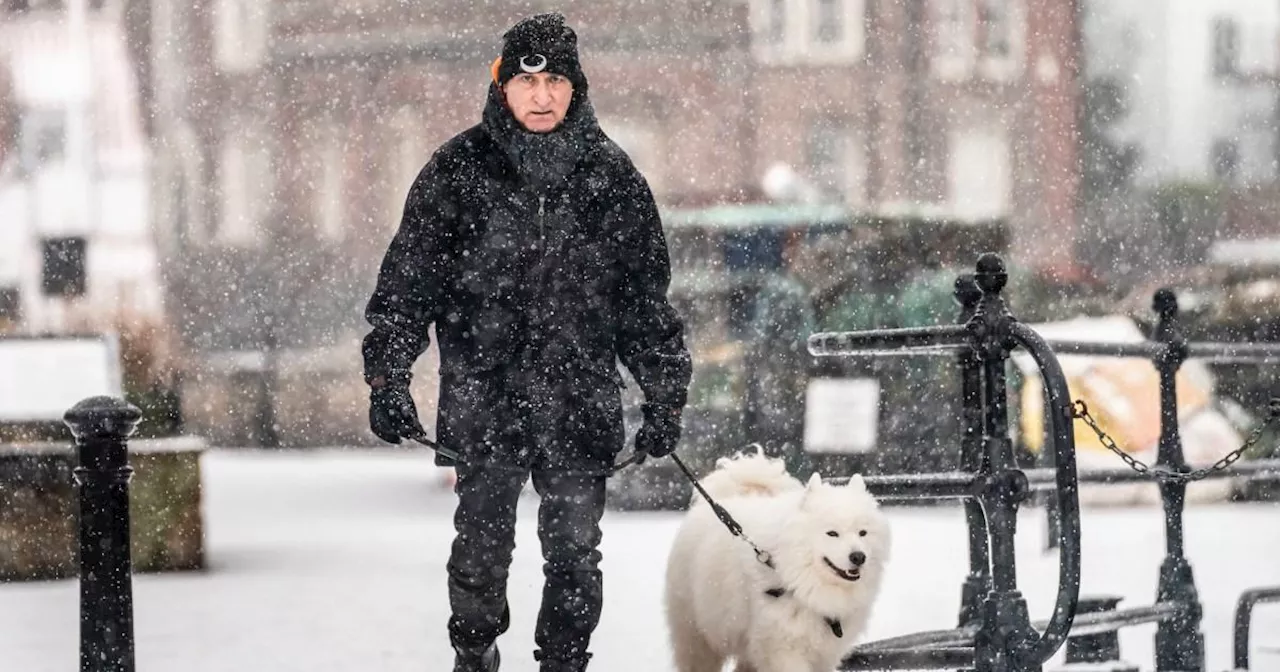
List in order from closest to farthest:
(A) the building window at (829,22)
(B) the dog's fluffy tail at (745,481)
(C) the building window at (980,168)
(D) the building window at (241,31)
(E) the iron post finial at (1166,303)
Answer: (B) the dog's fluffy tail at (745,481)
(E) the iron post finial at (1166,303)
(D) the building window at (241,31)
(A) the building window at (829,22)
(C) the building window at (980,168)

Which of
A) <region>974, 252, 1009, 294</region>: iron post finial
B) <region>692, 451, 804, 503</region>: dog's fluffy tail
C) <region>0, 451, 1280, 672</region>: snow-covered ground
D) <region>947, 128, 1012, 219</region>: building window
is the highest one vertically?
<region>947, 128, 1012, 219</region>: building window

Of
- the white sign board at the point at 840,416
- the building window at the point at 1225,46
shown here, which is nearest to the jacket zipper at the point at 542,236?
the white sign board at the point at 840,416

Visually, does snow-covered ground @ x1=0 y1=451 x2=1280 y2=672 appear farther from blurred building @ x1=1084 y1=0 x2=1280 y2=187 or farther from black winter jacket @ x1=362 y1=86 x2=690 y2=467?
blurred building @ x1=1084 y1=0 x2=1280 y2=187

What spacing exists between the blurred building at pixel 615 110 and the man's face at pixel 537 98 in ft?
86.1

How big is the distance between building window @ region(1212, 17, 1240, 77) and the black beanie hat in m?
36.0

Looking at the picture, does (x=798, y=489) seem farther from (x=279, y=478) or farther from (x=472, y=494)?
(x=279, y=478)

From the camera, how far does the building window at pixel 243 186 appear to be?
1282 inches

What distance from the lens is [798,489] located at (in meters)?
5.64

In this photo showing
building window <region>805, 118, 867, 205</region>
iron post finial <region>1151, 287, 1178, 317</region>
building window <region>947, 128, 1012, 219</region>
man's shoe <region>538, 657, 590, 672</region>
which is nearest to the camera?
man's shoe <region>538, 657, 590, 672</region>

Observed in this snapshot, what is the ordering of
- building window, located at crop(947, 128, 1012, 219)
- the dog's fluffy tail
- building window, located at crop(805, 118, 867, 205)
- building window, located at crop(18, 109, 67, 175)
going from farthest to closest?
building window, located at crop(947, 128, 1012, 219), building window, located at crop(805, 118, 867, 205), building window, located at crop(18, 109, 67, 175), the dog's fluffy tail

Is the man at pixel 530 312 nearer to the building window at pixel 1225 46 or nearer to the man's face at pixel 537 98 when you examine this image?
the man's face at pixel 537 98

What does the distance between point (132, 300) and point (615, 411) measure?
26.8 m

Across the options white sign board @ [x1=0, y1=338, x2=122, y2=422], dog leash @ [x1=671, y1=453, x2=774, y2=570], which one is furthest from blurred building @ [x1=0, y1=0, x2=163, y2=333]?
dog leash @ [x1=671, y1=453, x2=774, y2=570]

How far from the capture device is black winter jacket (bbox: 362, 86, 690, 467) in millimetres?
4754
